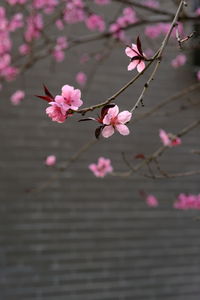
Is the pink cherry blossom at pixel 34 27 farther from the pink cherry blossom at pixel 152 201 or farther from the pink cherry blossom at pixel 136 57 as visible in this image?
the pink cherry blossom at pixel 136 57

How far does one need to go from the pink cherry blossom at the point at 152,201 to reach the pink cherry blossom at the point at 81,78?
116cm

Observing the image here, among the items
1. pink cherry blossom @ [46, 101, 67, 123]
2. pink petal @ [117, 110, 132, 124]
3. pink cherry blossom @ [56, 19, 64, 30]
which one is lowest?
pink petal @ [117, 110, 132, 124]

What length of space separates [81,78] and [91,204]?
3.60 ft

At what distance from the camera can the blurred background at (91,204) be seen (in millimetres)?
4426

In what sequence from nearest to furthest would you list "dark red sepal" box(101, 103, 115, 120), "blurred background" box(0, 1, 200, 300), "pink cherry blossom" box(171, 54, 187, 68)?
"dark red sepal" box(101, 103, 115, 120)
"blurred background" box(0, 1, 200, 300)
"pink cherry blossom" box(171, 54, 187, 68)

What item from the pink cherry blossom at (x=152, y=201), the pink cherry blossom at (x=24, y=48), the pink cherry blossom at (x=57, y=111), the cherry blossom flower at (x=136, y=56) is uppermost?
the pink cherry blossom at (x=24, y=48)

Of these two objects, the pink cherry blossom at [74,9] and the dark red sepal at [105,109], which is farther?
the pink cherry blossom at [74,9]

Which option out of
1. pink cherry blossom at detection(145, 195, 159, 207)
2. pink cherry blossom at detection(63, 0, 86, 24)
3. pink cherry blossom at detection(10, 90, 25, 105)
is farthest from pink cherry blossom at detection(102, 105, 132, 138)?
pink cherry blossom at detection(145, 195, 159, 207)

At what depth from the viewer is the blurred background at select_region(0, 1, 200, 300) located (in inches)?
174

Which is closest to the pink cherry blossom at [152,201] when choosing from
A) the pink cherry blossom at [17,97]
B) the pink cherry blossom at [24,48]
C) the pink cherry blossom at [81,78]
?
the pink cherry blossom at [81,78]

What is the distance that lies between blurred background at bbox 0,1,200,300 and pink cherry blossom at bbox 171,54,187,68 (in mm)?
67

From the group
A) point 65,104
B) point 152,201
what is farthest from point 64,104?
point 152,201

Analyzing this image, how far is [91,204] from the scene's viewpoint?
15.5 feet

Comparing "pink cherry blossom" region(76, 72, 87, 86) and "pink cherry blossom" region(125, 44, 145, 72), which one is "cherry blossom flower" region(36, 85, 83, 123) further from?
"pink cherry blossom" region(76, 72, 87, 86)
